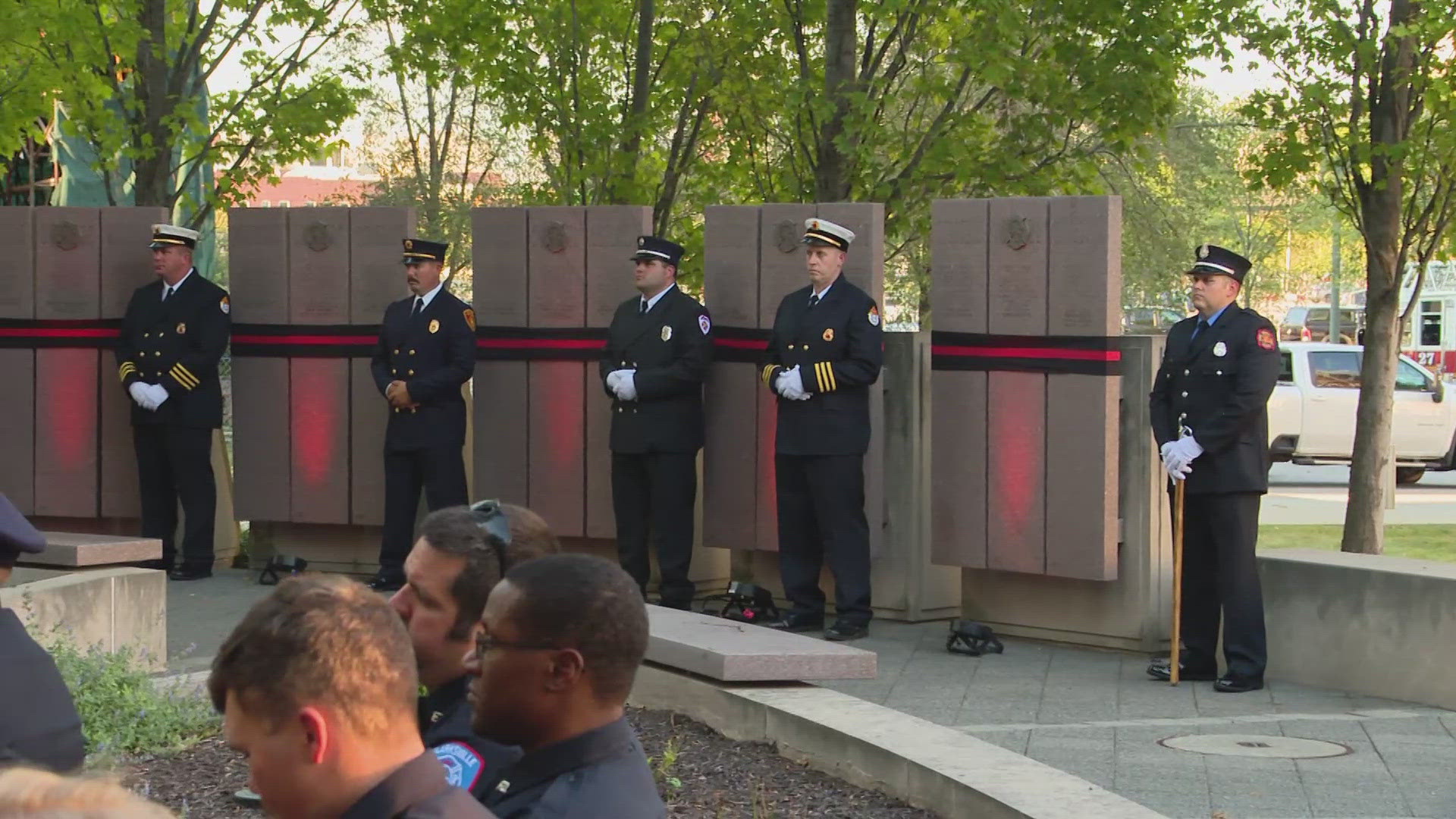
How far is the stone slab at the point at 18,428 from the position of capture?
36.6ft

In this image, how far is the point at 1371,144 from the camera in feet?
35.0

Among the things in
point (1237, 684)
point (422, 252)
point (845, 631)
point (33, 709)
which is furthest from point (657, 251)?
point (33, 709)

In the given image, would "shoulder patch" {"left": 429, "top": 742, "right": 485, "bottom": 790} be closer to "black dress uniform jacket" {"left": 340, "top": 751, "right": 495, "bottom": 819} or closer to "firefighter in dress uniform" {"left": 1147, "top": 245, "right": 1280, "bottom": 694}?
→ "black dress uniform jacket" {"left": 340, "top": 751, "right": 495, "bottom": 819}

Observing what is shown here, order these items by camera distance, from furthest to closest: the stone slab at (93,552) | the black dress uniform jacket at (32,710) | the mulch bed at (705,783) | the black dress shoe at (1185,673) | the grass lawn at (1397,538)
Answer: the grass lawn at (1397,538), the black dress shoe at (1185,673), the stone slab at (93,552), the mulch bed at (705,783), the black dress uniform jacket at (32,710)

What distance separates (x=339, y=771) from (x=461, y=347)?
789 cm

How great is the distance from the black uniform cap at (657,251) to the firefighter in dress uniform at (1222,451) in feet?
8.39

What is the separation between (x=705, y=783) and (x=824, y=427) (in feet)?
12.1

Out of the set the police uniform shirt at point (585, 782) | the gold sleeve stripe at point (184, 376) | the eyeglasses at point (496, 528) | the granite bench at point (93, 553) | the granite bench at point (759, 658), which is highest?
the gold sleeve stripe at point (184, 376)

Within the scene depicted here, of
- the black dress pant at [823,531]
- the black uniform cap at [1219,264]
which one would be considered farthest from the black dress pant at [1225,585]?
the black dress pant at [823,531]

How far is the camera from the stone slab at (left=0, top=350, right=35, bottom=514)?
11.2 meters

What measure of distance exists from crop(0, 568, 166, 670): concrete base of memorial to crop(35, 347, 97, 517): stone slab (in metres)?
3.34

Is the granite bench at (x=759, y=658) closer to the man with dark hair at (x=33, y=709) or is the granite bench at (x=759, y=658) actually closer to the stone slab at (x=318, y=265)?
the man with dark hair at (x=33, y=709)

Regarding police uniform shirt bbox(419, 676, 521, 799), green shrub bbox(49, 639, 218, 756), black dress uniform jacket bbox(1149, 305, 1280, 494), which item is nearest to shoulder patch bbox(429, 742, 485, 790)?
police uniform shirt bbox(419, 676, 521, 799)

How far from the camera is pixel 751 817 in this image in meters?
5.04
